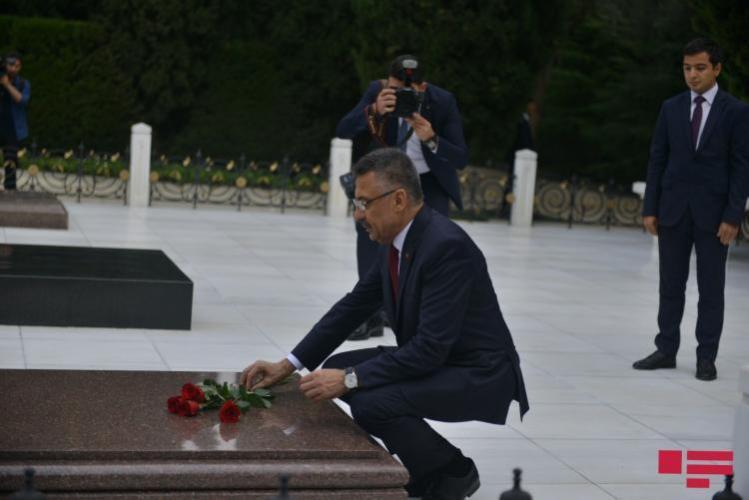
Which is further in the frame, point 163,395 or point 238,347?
point 238,347

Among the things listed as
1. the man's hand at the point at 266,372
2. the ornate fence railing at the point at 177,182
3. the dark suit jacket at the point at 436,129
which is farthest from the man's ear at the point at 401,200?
the ornate fence railing at the point at 177,182

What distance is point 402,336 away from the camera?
17.8 feet

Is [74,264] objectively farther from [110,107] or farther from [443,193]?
[110,107]

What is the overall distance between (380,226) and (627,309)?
7.07 m

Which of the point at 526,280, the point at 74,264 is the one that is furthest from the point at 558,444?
the point at 526,280

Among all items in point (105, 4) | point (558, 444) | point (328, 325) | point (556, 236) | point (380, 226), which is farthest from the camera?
point (105, 4)

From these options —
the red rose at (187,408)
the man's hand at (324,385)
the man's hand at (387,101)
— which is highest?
the man's hand at (387,101)

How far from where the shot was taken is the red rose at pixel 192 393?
524 centimetres

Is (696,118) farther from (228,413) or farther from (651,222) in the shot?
(228,413)

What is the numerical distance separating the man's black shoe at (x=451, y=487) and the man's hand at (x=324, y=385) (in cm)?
56

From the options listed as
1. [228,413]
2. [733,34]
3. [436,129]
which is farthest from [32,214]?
[228,413]

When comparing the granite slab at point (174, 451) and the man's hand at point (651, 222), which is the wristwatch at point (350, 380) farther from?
the man's hand at point (651, 222)

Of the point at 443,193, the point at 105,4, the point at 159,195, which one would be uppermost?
the point at 105,4

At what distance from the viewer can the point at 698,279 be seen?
873cm
